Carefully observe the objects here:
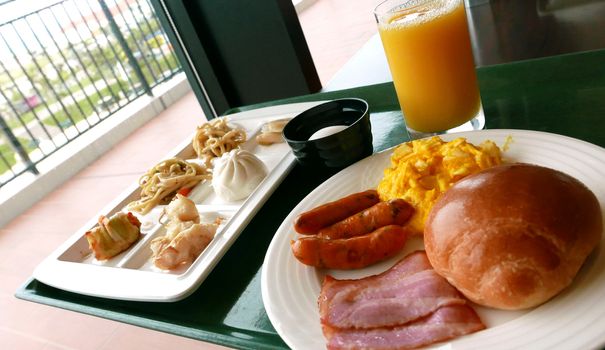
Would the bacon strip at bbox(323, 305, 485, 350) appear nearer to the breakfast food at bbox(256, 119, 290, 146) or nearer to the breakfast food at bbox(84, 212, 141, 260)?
the breakfast food at bbox(84, 212, 141, 260)

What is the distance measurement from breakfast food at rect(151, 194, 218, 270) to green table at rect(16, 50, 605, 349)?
78 millimetres

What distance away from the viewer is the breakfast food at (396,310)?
0.70 m

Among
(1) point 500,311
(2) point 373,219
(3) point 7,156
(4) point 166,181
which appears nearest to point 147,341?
(4) point 166,181

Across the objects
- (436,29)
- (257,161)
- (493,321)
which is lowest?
(493,321)

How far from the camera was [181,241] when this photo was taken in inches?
44.8

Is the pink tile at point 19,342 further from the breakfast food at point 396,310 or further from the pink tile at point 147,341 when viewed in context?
the breakfast food at point 396,310

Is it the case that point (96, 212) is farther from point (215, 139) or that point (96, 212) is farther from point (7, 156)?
point (215, 139)

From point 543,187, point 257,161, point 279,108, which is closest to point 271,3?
point 279,108

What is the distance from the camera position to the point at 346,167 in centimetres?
125

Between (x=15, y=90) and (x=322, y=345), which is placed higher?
(x=15, y=90)

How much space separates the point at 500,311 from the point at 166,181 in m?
1.18

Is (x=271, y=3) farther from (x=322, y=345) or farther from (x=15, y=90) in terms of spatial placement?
(x=15, y=90)

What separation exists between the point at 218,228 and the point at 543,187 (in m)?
0.82

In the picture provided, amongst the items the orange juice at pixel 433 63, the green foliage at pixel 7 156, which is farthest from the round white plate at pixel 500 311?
the green foliage at pixel 7 156
